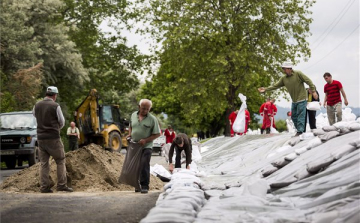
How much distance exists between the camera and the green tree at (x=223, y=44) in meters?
40.5

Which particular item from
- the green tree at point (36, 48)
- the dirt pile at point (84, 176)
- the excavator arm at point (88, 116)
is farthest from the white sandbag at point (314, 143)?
the green tree at point (36, 48)

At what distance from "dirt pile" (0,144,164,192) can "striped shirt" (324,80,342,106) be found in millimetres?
5490

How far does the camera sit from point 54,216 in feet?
26.5

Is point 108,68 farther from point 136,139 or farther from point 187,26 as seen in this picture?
point 136,139

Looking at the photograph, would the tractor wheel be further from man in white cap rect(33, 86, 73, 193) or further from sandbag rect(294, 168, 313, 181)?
sandbag rect(294, 168, 313, 181)

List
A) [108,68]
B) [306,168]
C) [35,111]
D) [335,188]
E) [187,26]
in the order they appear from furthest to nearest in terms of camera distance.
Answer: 1. [108,68]
2. [187,26]
3. [35,111]
4. [306,168]
5. [335,188]

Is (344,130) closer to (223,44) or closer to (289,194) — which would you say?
(289,194)

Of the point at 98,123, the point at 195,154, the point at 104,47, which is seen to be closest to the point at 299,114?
the point at 195,154

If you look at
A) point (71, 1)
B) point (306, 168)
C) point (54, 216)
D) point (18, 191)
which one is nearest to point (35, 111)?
point (18, 191)

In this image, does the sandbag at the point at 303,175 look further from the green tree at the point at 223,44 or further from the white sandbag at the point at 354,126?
the green tree at the point at 223,44

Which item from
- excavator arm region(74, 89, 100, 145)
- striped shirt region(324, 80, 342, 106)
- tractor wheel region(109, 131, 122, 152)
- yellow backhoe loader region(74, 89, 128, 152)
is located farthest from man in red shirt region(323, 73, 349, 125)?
excavator arm region(74, 89, 100, 145)

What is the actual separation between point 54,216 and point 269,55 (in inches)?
1365

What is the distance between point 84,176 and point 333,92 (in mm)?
7266

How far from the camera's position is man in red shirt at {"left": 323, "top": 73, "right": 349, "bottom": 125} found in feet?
56.7
